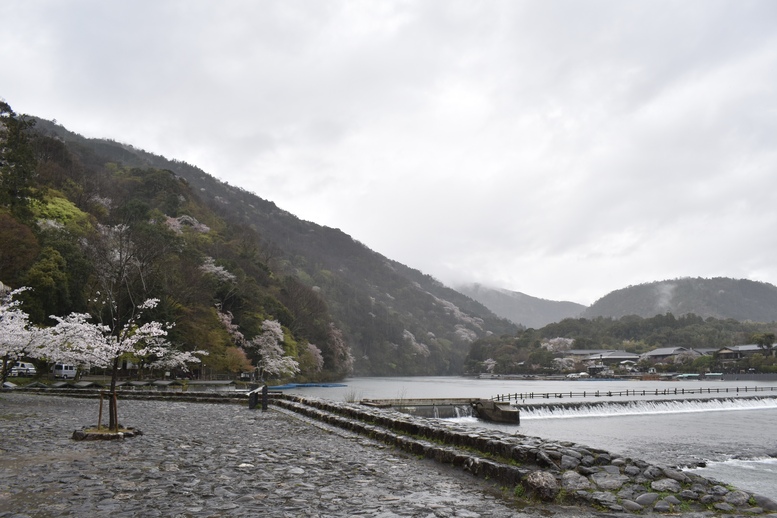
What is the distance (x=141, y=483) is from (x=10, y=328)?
Answer: 62.4ft

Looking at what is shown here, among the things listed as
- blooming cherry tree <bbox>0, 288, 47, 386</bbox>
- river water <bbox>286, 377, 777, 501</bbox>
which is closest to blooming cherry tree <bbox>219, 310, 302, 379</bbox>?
river water <bbox>286, 377, 777, 501</bbox>

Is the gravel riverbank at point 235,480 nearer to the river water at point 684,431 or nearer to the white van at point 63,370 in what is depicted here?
the river water at point 684,431

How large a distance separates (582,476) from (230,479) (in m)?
4.71

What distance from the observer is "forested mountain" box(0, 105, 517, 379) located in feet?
129

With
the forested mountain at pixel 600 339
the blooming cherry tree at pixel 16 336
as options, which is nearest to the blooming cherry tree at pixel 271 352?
the blooming cherry tree at pixel 16 336

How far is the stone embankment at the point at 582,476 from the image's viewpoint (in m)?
5.86

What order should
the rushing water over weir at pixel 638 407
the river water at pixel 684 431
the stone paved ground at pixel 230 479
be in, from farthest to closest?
the rushing water over weir at pixel 638 407 < the river water at pixel 684 431 < the stone paved ground at pixel 230 479

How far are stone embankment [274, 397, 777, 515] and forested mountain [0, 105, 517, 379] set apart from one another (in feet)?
115

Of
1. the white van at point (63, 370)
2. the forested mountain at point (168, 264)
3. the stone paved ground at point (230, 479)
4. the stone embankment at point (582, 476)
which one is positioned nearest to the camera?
the stone paved ground at point (230, 479)

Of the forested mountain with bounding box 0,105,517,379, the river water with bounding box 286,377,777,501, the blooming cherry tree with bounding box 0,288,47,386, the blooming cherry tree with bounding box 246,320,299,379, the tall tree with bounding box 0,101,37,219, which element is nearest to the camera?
the river water with bounding box 286,377,777,501

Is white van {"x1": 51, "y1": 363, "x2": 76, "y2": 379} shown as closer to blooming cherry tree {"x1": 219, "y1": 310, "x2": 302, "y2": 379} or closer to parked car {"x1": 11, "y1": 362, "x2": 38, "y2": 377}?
parked car {"x1": 11, "y1": 362, "x2": 38, "y2": 377}

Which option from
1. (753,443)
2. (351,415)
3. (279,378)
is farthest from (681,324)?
(351,415)

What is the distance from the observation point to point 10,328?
837 inches

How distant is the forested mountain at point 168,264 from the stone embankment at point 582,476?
1380 inches
